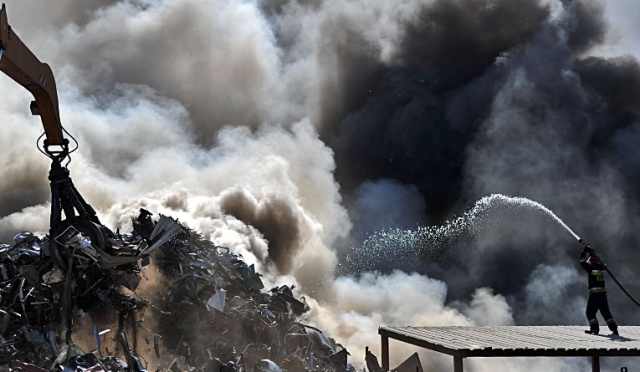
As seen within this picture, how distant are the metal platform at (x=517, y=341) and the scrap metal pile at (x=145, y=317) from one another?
82.3 inches

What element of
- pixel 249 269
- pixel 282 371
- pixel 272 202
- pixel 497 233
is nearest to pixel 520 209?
pixel 497 233

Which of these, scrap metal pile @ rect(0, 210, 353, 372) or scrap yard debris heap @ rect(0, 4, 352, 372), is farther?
scrap metal pile @ rect(0, 210, 353, 372)

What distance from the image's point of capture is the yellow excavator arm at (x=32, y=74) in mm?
9422

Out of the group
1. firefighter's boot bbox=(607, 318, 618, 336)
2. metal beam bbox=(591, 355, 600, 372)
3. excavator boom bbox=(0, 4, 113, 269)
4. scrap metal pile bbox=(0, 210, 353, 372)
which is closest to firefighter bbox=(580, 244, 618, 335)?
firefighter's boot bbox=(607, 318, 618, 336)

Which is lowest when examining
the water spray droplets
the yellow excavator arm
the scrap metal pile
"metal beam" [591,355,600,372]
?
"metal beam" [591,355,600,372]

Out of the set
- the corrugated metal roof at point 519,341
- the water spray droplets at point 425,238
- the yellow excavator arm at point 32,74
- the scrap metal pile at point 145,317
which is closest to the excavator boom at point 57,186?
the yellow excavator arm at point 32,74

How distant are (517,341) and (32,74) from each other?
8698 mm

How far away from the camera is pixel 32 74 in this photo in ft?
34.8

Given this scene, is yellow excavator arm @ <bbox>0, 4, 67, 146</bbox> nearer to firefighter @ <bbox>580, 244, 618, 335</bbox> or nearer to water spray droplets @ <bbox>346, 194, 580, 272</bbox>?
firefighter @ <bbox>580, 244, 618, 335</bbox>

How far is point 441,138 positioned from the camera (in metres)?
43.2

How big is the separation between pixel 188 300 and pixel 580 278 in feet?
79.3

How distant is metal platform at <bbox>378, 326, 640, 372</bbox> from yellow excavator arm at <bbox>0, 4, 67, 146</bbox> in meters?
6.90

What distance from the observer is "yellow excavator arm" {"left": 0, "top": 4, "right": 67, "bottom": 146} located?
9.42 meters

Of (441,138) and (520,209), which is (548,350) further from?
(441,138)
